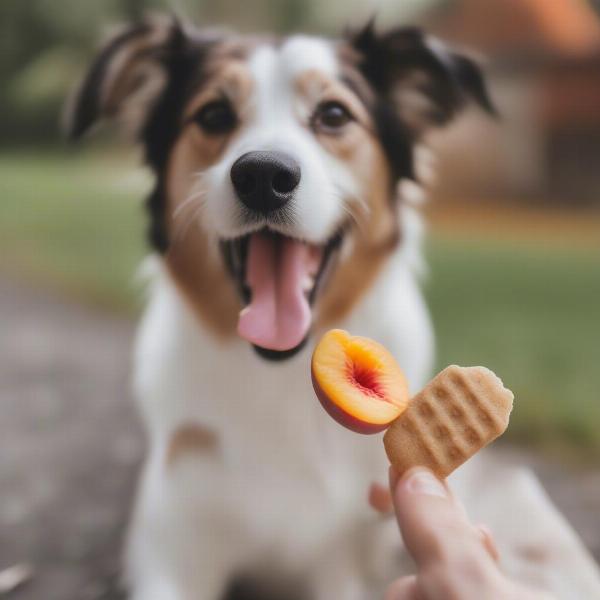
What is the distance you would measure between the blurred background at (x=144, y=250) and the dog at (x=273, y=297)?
0.14m

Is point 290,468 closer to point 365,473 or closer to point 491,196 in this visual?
point 365,473

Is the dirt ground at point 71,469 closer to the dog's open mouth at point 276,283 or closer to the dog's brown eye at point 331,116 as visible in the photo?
the dog's open mouth at point 276,283

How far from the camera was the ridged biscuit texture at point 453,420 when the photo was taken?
707 mm

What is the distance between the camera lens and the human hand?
64 cm

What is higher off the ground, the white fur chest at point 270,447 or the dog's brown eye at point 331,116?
the dog's brown eye at point 331,116

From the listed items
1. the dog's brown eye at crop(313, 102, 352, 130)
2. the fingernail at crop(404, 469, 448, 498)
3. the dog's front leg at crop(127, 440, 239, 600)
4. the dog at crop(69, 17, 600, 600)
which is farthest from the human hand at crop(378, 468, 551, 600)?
the dog's brown eye at crop(313, 102, 352, 130)

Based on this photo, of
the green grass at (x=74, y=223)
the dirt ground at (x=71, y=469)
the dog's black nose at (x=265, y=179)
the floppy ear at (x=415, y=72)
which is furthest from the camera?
the green grass at (x=74, y=223)

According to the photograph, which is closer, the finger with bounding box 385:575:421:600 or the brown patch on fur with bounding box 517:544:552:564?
the finger with bounding box 385:575:421:600

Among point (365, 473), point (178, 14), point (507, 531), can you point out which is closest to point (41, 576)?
point (365, 473)

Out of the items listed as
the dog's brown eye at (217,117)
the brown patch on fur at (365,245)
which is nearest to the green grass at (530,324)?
the brown patch on fur at (365,245)

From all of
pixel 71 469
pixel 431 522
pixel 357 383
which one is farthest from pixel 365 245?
pixel 71 469

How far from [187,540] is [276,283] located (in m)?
0.45

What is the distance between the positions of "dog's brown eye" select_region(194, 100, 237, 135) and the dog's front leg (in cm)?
53

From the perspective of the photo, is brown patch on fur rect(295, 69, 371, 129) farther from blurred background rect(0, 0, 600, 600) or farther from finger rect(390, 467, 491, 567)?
finger rect(390, 467, 491, 567)
